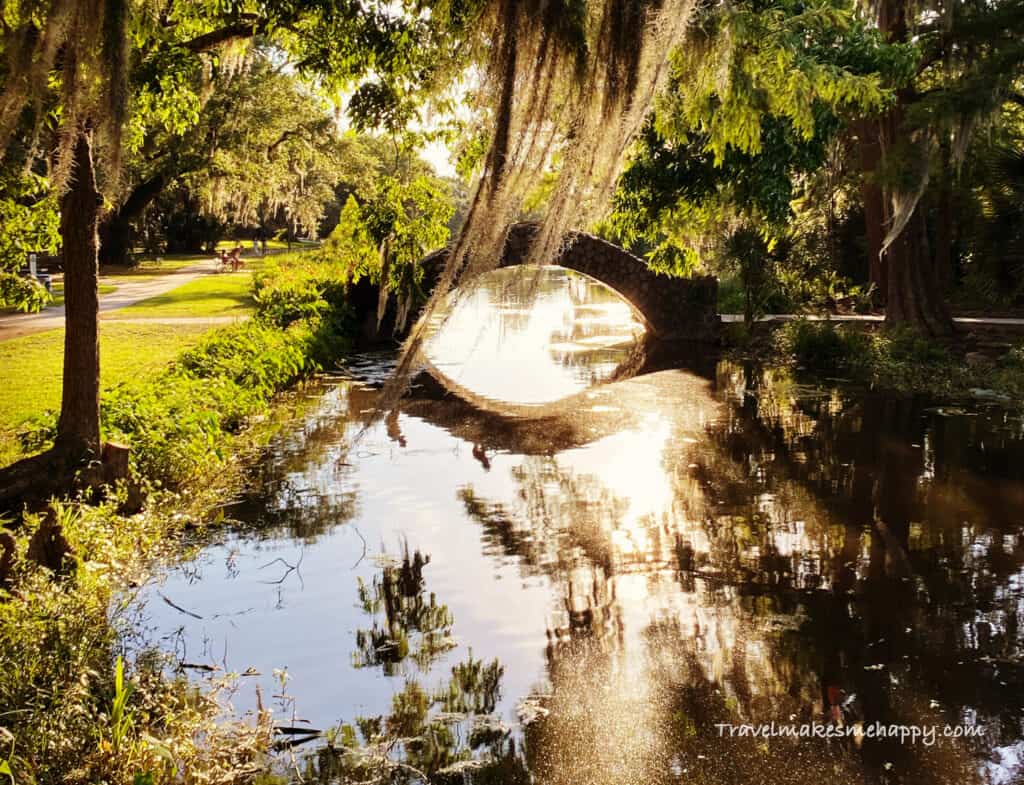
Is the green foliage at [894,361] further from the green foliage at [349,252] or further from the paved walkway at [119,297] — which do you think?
the paved walkway at [119,297]

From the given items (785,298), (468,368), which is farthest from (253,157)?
(785,298)

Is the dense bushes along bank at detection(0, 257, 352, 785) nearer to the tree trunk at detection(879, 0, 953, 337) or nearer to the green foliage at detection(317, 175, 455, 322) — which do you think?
the green foliage at detection(317, 175, 455, 322)

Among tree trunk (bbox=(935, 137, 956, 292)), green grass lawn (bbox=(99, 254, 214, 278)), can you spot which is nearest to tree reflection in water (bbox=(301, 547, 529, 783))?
tree trunk (bbox=(935, 137, 956, 292))

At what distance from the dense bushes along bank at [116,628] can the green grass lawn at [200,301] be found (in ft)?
34.8

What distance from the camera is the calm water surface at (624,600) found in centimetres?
496

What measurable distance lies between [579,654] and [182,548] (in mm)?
3437

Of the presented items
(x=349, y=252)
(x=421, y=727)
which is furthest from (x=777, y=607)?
(x=349, y=252)

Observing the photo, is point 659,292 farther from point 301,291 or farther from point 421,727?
point 421,727

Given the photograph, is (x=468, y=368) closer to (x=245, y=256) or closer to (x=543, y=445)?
(x=543, y=445)

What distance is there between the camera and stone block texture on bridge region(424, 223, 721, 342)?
21.5 meters

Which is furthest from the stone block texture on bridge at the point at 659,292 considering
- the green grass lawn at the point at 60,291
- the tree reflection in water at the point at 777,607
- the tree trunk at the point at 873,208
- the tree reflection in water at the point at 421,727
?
the tree reflection in water at the point at 421,727

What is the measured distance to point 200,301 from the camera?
25.0 m

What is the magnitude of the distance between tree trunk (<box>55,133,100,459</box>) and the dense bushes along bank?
1.97 ft

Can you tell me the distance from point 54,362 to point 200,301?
11329mm
